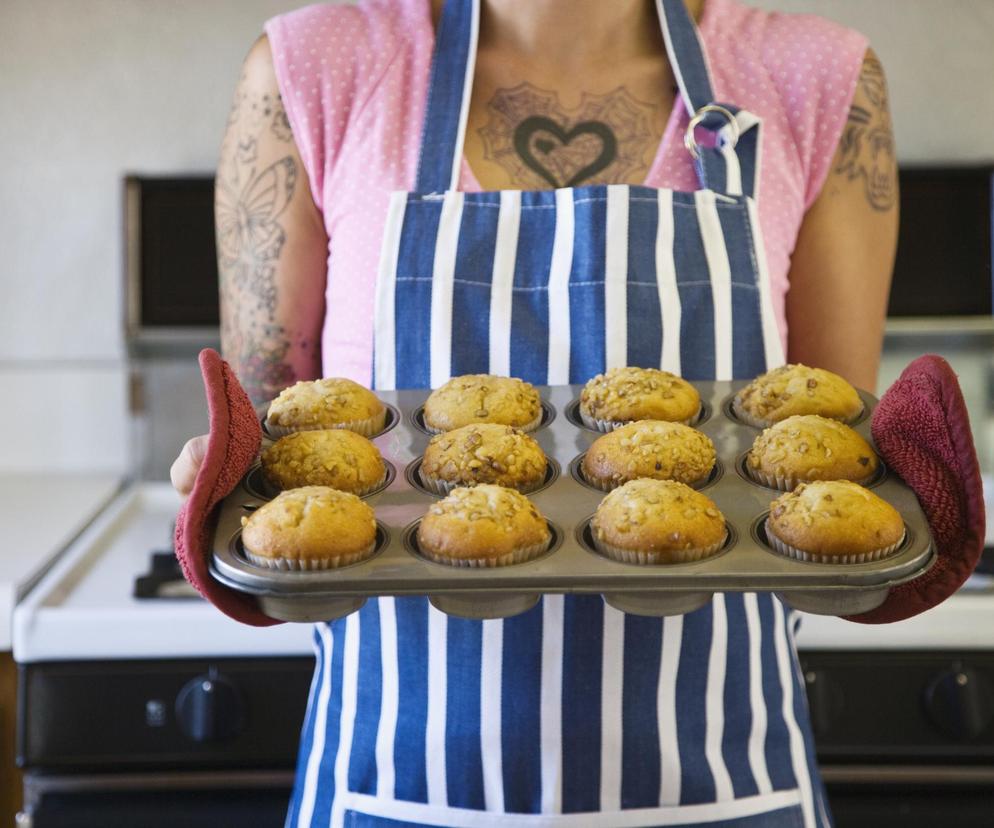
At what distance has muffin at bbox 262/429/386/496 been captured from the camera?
38.6 inches

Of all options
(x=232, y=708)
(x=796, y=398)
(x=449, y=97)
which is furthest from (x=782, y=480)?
(x=232, y=708)

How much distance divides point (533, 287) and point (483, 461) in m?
0.32

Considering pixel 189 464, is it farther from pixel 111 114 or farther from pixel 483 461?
pixel 111 114

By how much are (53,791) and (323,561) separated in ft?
3.55

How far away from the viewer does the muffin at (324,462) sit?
0.98 meters

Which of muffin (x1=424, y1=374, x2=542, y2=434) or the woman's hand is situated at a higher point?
muffin (x1=424, y1=374, x2=542, y2=434)

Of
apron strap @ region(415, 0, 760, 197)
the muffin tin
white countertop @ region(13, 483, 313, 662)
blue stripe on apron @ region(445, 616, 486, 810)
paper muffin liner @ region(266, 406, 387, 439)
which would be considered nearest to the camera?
the muffin tin

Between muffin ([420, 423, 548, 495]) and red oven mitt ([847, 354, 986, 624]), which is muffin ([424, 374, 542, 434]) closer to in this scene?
muffin ([420, 423, 548, 495])

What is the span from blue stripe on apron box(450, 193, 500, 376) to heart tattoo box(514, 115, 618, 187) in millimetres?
111

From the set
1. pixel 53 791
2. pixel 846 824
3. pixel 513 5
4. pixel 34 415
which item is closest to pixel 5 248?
pixel 34 415

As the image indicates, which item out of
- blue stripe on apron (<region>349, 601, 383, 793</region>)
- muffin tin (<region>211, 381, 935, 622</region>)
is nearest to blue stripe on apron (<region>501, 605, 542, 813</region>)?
blue stripe on apron (<region>349, 601, 383, 793</region>)

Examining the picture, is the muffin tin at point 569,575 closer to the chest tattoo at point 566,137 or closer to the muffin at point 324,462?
the muffin at point 324,462

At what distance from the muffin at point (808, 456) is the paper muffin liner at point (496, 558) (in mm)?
227

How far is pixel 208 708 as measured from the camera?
1.64m
